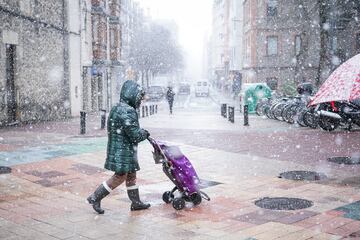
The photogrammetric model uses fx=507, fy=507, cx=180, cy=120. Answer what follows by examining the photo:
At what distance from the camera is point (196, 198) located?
7039 millimetres

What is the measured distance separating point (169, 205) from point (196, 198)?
0.43 m

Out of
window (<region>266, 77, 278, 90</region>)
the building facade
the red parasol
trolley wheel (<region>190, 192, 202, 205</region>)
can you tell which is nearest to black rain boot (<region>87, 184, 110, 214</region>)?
trolley wheel (<region>190, 192, 202, 205</region>)

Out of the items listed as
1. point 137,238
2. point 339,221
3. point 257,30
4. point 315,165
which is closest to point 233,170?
point 315,165

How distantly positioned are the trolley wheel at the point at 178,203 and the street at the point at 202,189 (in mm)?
86

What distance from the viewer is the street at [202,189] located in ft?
19.4

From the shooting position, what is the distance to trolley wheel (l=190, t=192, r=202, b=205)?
6992mm

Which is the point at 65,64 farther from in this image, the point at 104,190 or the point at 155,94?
the point at 155,94

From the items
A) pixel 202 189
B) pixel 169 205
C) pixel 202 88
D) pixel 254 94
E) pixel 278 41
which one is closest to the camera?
pixel 169 205

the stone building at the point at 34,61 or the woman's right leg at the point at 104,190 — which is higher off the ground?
the stone building at the point at 34,61

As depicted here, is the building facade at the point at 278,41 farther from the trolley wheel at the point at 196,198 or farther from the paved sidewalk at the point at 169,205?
the trolley wheel at the point at 196,198

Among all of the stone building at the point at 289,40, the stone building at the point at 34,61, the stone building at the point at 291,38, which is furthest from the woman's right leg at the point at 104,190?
the stone building at the point at 289,40

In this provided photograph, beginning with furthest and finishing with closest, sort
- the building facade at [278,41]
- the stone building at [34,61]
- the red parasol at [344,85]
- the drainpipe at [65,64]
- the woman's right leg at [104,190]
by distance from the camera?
the building facade at [278,41], the drainpipe at [65,64], the stone building at [34,61], the woman's right leg at [104,190], the red parasol at [344,85]

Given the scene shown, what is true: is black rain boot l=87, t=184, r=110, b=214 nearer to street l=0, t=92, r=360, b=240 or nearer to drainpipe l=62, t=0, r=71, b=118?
street l=0, t=92, r=360, b=240

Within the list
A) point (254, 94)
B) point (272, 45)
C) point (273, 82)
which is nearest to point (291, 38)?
point (272, 45)
